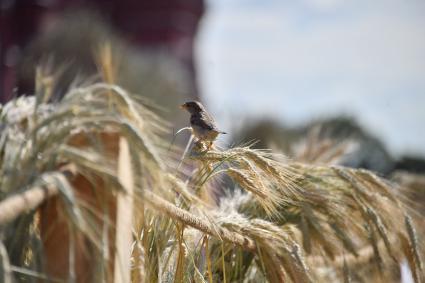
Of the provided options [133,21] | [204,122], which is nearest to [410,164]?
[204,122]

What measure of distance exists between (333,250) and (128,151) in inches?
63.4

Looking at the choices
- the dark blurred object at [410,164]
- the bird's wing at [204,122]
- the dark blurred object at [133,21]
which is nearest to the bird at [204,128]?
the bird's wing at [204,122]

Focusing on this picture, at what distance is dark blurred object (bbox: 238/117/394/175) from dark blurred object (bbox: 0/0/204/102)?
21.7 ft

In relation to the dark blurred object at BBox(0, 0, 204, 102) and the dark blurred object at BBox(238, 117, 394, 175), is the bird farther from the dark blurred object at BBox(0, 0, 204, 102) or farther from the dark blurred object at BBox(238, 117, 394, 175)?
the dark blurred object at BBox(0, 0, 204, 102)

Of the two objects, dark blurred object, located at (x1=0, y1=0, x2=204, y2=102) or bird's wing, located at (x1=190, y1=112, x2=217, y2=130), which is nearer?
bird's wing, located at (x1=190, y1=112, x2=217, y2=130)

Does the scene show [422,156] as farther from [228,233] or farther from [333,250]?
[228,233]

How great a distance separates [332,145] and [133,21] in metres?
21.9

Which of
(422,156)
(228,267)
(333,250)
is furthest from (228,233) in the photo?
(422,156)

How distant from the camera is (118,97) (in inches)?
105

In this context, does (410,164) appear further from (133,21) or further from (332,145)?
(133,21)

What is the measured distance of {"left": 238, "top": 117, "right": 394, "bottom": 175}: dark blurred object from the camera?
4.81m

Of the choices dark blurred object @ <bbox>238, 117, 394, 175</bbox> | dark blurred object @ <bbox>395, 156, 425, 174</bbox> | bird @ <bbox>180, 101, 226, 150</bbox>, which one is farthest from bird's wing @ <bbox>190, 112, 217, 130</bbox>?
dark blurred object @ <bbox>395, 156, 425, 174</bbox>

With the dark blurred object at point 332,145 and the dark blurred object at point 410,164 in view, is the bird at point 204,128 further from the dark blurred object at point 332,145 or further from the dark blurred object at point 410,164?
the dark blurred object at point 410,164

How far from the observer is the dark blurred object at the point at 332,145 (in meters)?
4.81
